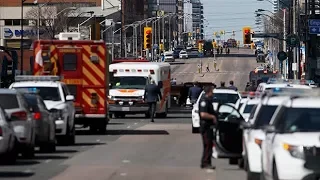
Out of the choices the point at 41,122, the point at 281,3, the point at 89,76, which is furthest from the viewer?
the point at 281,3

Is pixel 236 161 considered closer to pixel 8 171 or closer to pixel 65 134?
pixel 8 171

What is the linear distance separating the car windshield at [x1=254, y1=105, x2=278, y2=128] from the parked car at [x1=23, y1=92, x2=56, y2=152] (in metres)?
7.64

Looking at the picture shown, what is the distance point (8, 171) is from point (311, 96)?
23.1 feet

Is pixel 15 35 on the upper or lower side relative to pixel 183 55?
upper

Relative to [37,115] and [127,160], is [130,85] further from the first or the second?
[127,160]

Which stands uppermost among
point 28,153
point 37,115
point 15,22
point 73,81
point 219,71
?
point 15,22

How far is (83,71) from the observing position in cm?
3130

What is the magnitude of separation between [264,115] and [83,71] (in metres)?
15.6

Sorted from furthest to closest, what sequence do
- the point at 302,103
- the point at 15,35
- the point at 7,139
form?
the point at 15,35 → the point at 7,139 → the point at 302,103

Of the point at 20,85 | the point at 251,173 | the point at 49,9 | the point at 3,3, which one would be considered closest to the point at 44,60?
the point at 20,85

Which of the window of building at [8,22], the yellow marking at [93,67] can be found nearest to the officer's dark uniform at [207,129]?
the yellow marking at [93,67]

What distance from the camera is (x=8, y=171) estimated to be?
1891 centimetres

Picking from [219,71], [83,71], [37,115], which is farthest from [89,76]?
[219,71]

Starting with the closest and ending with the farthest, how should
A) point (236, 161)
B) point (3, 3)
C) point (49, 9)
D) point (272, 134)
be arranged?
1. point (272, 134)
2. point (236, 161)
3. point (49, 9)
4. point (3, 3)
